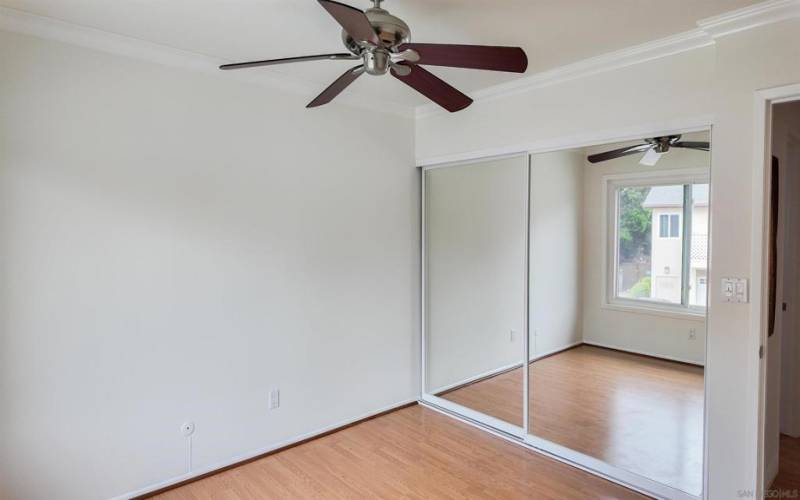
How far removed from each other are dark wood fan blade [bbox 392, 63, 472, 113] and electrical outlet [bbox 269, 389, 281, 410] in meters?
2.13

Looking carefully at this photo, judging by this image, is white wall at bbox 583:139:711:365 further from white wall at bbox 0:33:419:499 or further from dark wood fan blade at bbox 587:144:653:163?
white wall at bbox 0:33:419:499

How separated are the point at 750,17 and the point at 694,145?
0.61 meters

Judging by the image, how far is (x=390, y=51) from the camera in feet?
5.71

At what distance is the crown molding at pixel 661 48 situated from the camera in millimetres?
2002

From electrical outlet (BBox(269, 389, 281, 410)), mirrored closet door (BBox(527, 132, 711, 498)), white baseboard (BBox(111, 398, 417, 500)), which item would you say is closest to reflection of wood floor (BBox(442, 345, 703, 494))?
mirrored closet door (BBox(527, 132, 711, 498))

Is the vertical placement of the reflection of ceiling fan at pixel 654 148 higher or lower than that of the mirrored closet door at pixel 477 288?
higher

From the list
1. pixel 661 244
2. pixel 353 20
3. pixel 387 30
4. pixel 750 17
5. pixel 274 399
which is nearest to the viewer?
pixel 353 20

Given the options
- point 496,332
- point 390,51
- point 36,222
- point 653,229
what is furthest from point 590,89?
point 36,222

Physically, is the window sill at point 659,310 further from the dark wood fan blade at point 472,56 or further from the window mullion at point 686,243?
the dark wood fan blade at point 472,56

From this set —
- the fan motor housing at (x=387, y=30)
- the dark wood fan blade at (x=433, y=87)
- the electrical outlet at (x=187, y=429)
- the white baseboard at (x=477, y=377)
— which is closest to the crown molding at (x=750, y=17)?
the dark wood fan blade at (x=433, y=87)

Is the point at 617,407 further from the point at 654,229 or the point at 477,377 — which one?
the point at 654,229

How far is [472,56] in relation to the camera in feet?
5.77

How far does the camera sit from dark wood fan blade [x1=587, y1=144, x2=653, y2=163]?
261 cm

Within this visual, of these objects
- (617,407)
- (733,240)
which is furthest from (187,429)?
(733,240)
